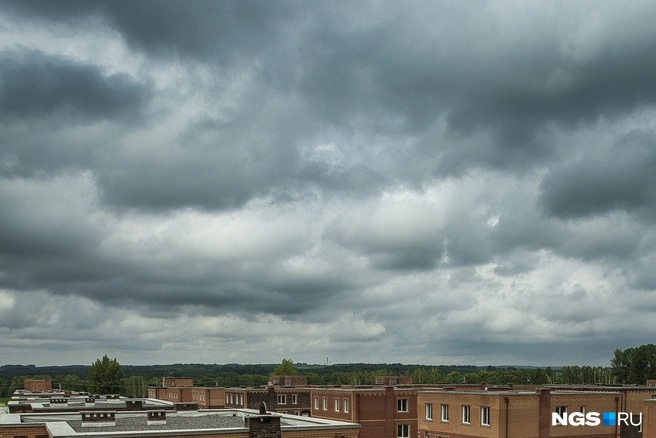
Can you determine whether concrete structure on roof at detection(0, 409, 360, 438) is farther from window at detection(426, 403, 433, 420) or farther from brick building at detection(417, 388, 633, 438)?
window at detection(426, 403, 433, 420)

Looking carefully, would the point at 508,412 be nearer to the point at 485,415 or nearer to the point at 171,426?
the point at 485,415

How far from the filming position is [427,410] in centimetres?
6956

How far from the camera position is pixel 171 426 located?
37.4 metres

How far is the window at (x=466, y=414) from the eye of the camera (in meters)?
63.1

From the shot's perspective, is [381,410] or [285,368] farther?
[285,368]

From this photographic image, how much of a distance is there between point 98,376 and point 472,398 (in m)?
127

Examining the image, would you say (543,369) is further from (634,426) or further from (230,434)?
(230,434)

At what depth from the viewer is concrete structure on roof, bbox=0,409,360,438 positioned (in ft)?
106

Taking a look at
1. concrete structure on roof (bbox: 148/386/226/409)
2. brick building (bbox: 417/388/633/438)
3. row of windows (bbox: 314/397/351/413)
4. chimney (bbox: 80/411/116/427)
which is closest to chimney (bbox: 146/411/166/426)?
chimney (bbox: 80/411/116/427)

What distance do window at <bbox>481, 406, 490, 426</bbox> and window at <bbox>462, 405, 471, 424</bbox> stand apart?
191 cm

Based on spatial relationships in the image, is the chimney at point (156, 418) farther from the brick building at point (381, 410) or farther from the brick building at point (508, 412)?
the brick building at point (381, 410)

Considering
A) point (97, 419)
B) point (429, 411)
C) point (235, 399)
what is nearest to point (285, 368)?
point (235, 399)

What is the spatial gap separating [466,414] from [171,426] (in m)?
34.8

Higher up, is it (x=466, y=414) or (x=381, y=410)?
(x=466, y=414)
